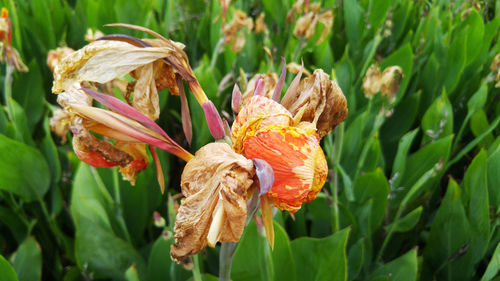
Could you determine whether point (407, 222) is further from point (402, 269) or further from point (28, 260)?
point (28, 260)

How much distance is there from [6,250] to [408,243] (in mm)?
895

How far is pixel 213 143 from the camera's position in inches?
13.5

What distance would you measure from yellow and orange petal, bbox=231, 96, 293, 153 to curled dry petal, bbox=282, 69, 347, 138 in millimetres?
35

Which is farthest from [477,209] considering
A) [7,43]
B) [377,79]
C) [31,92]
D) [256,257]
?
[31,92]

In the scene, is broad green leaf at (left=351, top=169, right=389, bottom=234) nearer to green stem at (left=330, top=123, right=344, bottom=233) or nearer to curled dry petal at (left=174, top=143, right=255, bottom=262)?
green stem at (left=330, top=123, right=344, bottom=233)

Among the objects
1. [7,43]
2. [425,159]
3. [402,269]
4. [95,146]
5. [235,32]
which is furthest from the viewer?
[235,32]

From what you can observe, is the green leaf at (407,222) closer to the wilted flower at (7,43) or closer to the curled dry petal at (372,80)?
the curled dry petal at (372,80)

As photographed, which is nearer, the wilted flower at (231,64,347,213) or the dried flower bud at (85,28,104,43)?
the wilted flower at (231,64,347,213)

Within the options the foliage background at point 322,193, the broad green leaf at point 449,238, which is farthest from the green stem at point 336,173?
the broad green leaf at point 449,238

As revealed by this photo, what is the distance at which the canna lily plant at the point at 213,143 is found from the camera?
0.31 meters

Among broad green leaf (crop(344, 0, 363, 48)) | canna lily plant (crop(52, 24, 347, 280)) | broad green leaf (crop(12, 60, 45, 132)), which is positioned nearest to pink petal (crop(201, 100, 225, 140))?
canna lily plant (crop(52, 24, 347, 280))

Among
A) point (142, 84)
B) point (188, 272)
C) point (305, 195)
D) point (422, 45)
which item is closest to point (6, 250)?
point (188, 272)

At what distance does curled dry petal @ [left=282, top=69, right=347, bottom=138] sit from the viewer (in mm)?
396

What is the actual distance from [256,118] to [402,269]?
1.59 feet
